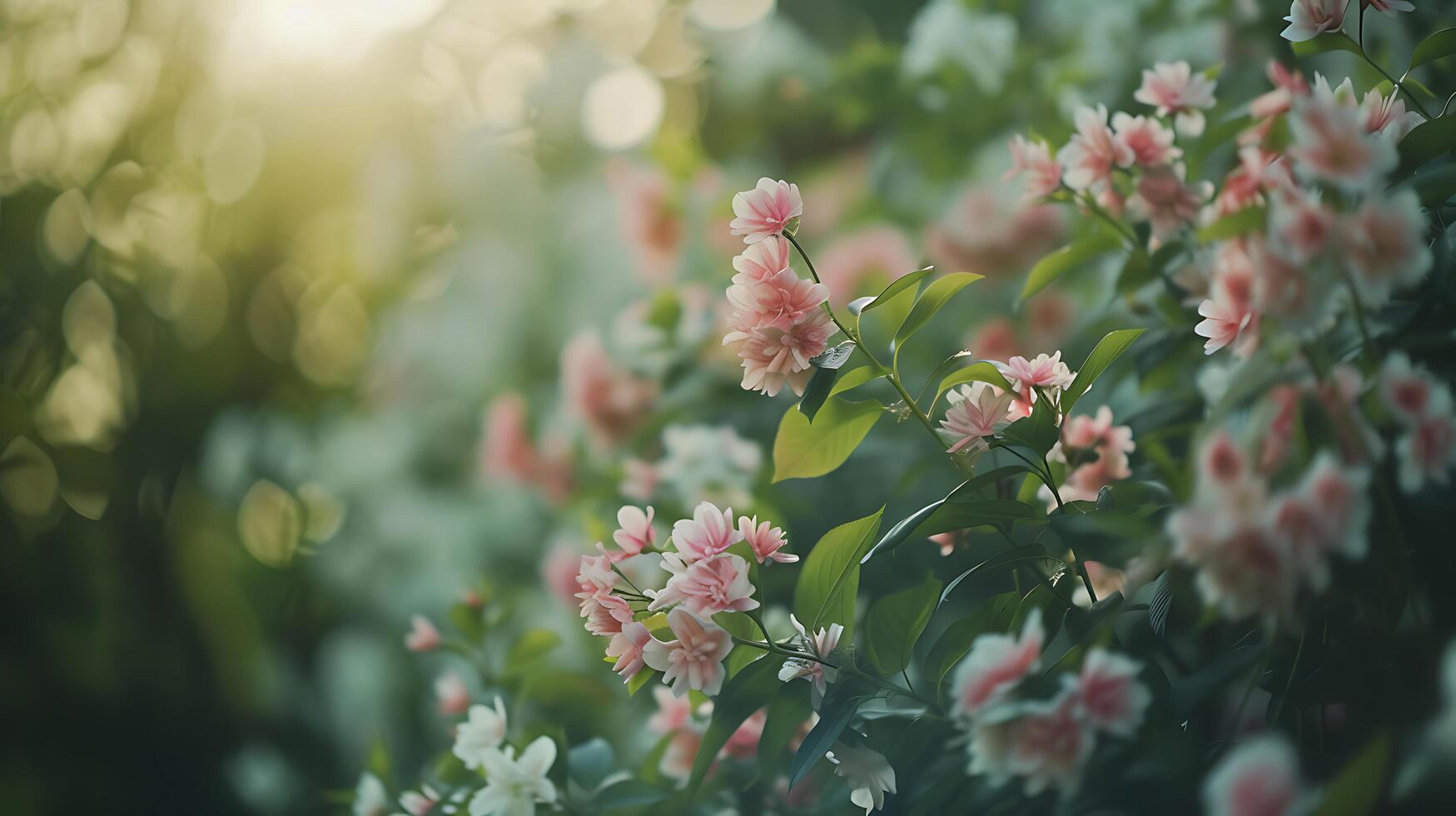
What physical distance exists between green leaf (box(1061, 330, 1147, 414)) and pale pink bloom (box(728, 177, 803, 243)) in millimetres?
125

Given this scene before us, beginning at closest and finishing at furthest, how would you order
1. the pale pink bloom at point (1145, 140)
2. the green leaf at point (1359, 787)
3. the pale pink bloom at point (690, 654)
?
the green leaf at point (1359, 787) < the pale pink bloom at point (690, 654) < the pale pink bloom at point (1145, 140)

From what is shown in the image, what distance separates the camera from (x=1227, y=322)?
36 centimetres

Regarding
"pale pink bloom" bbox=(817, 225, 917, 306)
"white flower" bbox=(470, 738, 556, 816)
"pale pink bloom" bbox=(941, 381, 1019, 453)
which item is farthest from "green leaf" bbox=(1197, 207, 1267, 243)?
"pale pink bloom" bbox=(817, 225, 917, 306)

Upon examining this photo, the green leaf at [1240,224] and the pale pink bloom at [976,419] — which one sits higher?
the green leaf at [1240,224]

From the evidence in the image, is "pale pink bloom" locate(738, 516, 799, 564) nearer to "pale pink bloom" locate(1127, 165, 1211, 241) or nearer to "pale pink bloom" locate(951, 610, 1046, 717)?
"pale pink bloom" locate(951, 610, 1046, 717)

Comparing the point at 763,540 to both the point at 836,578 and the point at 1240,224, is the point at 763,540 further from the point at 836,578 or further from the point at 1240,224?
the point at 1240,224

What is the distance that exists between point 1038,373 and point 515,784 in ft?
0.97

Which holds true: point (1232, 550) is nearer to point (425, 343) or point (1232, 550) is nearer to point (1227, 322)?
point (1227, 322)

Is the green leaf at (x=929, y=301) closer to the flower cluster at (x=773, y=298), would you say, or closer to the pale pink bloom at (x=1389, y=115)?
the flower cluster at (x=773, y=298)

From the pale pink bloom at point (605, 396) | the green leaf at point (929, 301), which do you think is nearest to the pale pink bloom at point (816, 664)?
the green leaf at point (929, 301)

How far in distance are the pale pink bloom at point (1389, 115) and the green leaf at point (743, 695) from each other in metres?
0.29

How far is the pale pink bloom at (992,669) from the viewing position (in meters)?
0.28

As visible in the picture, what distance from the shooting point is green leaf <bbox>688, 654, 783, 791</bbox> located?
36cm

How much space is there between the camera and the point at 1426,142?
12.7 inches
